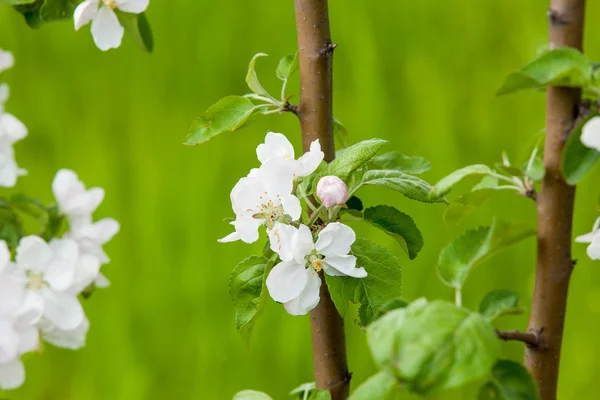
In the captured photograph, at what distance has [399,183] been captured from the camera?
0.61 meters

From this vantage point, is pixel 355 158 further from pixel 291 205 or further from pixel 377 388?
pixel 377 388

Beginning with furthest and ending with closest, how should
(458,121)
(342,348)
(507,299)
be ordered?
(458,121), (342,348), (507,299)

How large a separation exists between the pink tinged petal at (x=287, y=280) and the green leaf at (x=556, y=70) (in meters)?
0.21

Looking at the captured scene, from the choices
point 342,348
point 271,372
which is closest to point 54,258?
point 342,348

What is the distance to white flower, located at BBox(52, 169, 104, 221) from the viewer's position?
2.81 ft

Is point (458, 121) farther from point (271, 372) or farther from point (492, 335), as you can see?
point (492, 335)

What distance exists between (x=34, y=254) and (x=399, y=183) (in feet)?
1.17

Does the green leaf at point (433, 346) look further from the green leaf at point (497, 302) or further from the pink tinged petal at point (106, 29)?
the pink tinged petal at point (106, 29)

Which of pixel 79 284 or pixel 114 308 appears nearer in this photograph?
pixel 79 284

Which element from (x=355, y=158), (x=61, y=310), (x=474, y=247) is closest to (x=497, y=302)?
(x=474, y=247)

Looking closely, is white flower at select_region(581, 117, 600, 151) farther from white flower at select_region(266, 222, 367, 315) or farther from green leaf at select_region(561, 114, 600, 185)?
white flower at select_region(266, 222, 367, 315)

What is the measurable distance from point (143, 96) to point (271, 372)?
0.63 metres

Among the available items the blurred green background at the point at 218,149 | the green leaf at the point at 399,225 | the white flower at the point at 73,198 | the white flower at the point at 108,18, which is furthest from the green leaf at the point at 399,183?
the blurred green background at the point at 218,149

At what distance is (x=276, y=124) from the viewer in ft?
5.00
